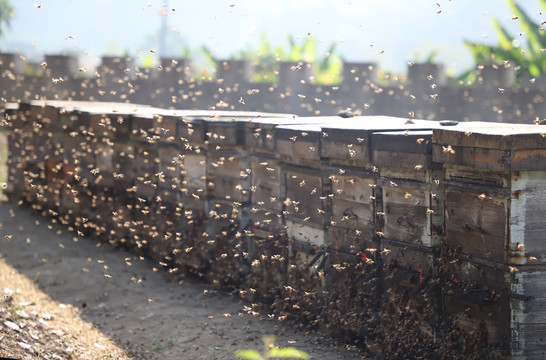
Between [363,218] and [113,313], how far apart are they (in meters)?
3.41

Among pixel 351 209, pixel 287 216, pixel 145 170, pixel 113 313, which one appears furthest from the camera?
pixel 145 170

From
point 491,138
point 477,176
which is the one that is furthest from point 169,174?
Answer: point 491,138

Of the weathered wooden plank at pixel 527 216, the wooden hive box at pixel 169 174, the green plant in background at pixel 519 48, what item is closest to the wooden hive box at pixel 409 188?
the weathered wooden plank at pixel 527 216

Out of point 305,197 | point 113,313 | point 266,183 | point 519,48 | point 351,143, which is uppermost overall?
point 519,48

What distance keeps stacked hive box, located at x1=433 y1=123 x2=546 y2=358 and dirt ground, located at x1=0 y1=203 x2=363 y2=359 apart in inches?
58.2

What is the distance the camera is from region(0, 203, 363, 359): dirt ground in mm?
7277

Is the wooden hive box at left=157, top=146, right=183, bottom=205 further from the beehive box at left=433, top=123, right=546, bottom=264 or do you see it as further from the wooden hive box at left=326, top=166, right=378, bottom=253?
the beehive box at left=433, top=123, right=546, bottom=264

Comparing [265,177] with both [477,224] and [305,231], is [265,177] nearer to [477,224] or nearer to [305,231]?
[305,231]

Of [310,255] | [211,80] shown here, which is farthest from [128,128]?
[211,80]

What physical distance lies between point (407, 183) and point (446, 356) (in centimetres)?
148

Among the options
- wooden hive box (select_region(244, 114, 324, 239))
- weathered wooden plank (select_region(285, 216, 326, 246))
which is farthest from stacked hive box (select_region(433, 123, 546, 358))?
wooden hive box (select_region(244, 114, 324, 239))

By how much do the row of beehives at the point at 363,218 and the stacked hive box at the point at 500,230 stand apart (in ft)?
0.03

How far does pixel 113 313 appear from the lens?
28.6 feet

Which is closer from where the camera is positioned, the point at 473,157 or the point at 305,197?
the point at 473,157
